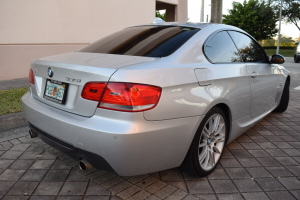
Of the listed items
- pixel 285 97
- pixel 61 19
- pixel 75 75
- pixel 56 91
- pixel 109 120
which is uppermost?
pixel 61 19

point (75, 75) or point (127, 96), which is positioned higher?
point (75, 75)

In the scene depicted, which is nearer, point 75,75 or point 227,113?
point 75,75

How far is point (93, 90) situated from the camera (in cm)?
209

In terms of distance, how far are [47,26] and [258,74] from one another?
6.73 m

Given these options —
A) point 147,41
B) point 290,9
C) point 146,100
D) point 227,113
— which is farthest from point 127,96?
point 290,9

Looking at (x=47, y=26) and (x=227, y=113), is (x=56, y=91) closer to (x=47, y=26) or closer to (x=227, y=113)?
(x=227, y=113)

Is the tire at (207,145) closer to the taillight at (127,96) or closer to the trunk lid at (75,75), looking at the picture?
the taillight at (127,96)

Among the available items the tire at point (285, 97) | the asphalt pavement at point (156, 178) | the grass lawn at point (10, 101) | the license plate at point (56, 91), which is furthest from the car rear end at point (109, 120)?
the tire at point (285, 97)

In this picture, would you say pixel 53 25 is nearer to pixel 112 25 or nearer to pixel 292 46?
pixel 112 25

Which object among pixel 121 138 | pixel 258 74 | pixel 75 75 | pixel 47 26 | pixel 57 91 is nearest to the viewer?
pixel 121 138

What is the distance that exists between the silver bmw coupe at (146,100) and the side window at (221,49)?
14mm

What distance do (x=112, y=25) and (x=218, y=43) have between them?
315 inches

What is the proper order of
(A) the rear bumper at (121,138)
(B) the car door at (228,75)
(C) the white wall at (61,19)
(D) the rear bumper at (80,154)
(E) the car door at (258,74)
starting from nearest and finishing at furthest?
(A) the rear bumper at (121,138)
(D) the rear bumper at (80,154)
(B) the car door at (228,75)
(E) the car door at (258,74)
(C) the white wall at (61,19)

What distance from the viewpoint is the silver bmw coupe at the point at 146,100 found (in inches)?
79.5
